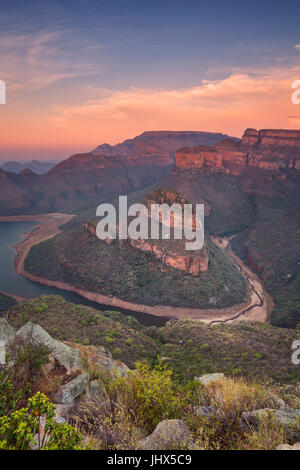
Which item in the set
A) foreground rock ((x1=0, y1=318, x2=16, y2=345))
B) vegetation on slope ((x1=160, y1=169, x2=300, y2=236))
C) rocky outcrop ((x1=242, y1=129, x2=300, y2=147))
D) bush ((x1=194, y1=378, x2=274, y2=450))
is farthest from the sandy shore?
rocky outcrop ((x1=242, y1=129, x2=300, y2=147))

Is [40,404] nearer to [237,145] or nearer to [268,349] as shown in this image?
[268,349]

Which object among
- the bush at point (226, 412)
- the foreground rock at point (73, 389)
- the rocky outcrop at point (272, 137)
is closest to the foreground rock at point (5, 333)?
the foreground rock at point (73, 389)

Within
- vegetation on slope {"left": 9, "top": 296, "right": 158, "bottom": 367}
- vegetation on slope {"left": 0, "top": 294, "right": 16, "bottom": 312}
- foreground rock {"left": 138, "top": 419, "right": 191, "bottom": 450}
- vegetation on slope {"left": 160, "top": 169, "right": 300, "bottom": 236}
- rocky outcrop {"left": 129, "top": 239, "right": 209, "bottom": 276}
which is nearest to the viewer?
foreground rock {"left": 138, "top": 419, "right": 191, "bottom": 450}

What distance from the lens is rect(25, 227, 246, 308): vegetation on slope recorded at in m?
52.3

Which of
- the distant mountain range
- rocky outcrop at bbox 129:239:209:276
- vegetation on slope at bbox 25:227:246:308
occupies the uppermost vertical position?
the distant mountain range

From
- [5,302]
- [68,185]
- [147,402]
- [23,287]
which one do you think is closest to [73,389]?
[147,402]

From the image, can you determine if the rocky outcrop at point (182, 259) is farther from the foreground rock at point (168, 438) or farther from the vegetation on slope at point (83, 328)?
the foreground rock at point (168, 438)

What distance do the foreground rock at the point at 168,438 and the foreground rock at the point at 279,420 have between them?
1.47 meters

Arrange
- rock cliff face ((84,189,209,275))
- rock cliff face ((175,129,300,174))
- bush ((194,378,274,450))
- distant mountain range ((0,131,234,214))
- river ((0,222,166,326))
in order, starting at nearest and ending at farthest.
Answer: bush ((194,378,274,450))
river ((0,222,166,326))
rock cliff face ((84,189,209,275))
rock cliff face ((175,129,300,174))
distant mountain range ((0,131,234,214))

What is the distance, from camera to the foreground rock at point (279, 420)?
231 inches

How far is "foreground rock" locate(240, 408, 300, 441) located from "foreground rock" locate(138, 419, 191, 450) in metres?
1.47

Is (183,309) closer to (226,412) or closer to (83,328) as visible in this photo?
(83,328)

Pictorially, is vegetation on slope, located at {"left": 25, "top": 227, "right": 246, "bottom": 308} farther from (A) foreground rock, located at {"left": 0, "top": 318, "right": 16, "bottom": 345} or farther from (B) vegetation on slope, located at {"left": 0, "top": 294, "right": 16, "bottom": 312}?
(A) foreground rock, located at {"left": 0, "top": 318, "right": 16, "bottom": 345}

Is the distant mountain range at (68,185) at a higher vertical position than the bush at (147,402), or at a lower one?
higher
